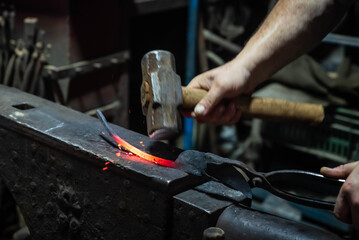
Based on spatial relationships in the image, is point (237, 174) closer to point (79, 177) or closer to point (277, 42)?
point (79, 177)

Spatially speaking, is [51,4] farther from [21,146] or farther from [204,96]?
[204,96]

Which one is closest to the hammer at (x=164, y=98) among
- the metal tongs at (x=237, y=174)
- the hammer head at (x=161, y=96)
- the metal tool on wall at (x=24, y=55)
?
the hammer head at (x=161, y=96)

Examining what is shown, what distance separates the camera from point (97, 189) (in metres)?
1.49

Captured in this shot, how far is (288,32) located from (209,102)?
0.53m

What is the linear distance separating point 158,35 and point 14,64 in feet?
6.00

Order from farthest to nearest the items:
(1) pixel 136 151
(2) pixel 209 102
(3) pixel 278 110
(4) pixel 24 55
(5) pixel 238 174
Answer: (4) pixel 24 55 → (3) pixel 278 110 → (2) pixel 209 102 → (1) pixel 136 151 → (5) pixel 238 174

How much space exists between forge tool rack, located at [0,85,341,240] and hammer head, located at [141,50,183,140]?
109 mm

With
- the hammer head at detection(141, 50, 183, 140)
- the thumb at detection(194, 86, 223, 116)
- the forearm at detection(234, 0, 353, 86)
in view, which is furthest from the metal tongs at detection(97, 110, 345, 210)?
the forearm at detection(234, 0, 353, 86)

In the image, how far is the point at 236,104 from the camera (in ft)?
5.98

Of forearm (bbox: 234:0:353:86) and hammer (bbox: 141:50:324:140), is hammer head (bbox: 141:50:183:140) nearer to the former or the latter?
hammer (bbox: 141:50:324:140)

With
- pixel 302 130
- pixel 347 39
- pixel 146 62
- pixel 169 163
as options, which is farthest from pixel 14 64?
pixel 347 39

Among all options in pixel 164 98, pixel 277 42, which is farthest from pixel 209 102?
pixel 277 42

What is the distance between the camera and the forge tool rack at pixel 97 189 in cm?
128

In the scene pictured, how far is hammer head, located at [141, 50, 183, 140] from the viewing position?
1.47 m
